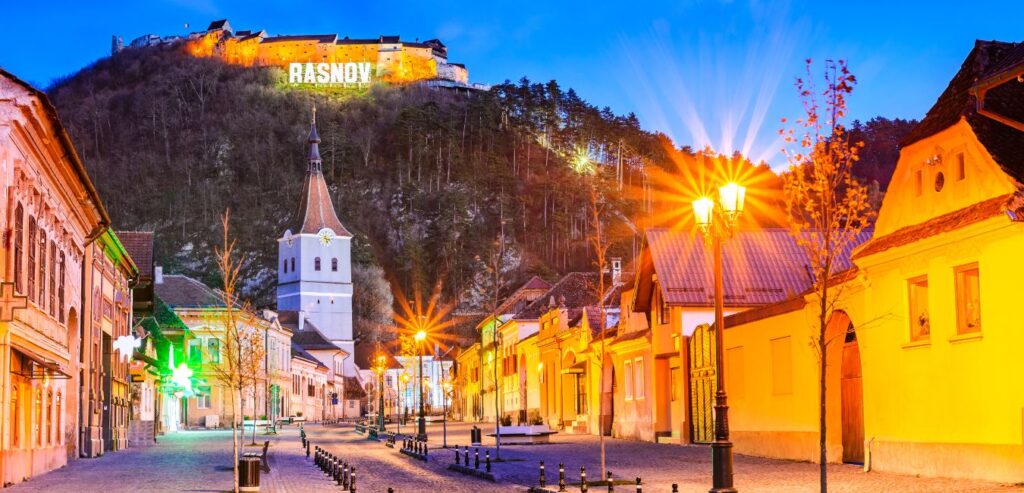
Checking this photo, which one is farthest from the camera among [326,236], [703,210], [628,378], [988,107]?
[326,236]

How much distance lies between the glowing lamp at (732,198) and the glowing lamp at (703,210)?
1.87 ft

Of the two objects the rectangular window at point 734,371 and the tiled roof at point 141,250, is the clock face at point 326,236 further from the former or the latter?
the rectangular window at point 734,371

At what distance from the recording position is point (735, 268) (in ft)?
139

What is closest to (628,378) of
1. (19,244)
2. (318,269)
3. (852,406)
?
(852,406)

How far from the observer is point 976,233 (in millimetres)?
21062

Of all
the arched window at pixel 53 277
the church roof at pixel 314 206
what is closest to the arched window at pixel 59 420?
the arched window at pixel 53 277

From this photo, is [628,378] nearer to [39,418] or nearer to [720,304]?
[39,418]

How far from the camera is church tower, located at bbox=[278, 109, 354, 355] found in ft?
504

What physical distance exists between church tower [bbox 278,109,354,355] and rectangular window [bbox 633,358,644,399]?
107994 mm

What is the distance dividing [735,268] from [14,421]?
24.0 metres

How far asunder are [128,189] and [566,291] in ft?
450

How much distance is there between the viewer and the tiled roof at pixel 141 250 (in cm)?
5362

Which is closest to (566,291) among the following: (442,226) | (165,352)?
(165,352)

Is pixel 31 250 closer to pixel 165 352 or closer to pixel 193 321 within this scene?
pixel 165 352
